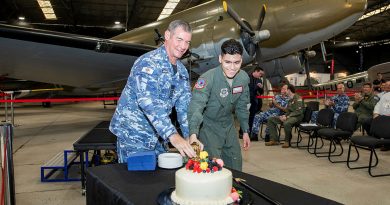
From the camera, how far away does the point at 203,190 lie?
1.13 meters

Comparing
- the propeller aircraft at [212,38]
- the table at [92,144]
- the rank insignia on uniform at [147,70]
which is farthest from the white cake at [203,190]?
the propeller aircraft at [212,38]

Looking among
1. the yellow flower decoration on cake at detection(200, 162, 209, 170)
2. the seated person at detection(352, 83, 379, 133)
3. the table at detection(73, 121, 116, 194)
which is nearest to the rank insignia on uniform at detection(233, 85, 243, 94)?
the yellow flower decoration on cake at detection(200, 162, 209, 170)

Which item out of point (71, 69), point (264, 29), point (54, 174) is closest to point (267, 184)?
point (54, 174)

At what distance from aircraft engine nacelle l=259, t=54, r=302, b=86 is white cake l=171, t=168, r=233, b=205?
9377mm

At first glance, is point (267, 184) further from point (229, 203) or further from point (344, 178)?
point (344, 178)

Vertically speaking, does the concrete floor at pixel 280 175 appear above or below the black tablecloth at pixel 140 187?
below

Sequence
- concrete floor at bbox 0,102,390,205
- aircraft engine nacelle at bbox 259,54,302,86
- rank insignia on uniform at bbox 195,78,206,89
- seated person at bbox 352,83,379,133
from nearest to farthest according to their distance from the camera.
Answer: rank insignia on uniform at bbox 195,78,206,89 → concrete floor at bbox 0,102,390,205 → seated person at bbox 352,83,379,133 → aircraft engine nacelle at bbox 259,54,302,86

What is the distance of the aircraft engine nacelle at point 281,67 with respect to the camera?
10.2 m

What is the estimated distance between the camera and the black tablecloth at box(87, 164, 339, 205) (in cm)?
122

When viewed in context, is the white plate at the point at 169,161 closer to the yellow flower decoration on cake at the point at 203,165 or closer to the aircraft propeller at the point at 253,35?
the yellow flower decoration on cake at the point at 203,165

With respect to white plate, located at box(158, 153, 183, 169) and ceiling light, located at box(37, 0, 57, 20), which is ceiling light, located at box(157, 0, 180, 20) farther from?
white plate, located at box(158, 153, 183, 169)

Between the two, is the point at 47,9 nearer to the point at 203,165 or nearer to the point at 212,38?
the point at 212,38

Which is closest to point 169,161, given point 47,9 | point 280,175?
point 280,175

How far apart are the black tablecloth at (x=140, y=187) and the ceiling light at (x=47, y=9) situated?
1894 cm
